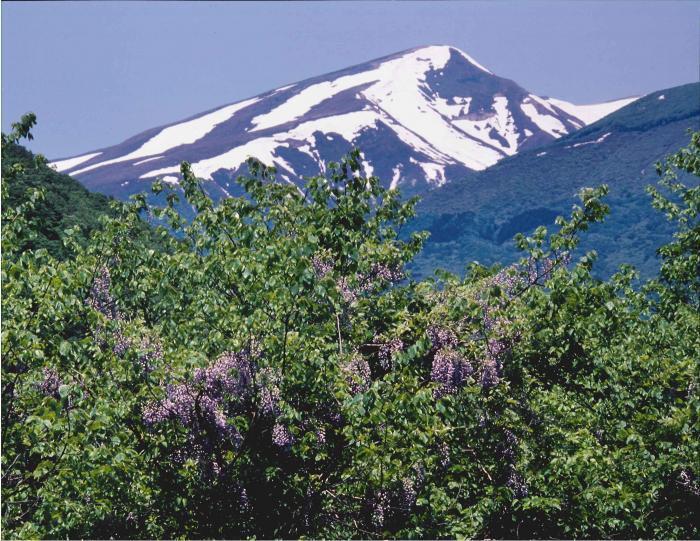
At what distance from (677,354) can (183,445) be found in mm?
7798

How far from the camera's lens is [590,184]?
17550 centimetres

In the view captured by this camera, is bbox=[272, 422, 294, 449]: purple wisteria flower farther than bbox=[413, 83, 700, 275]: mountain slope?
No

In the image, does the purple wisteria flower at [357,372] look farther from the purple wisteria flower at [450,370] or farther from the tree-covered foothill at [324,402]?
the purple wisteria flower at [450,370]

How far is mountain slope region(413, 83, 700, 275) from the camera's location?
17588 centimetres

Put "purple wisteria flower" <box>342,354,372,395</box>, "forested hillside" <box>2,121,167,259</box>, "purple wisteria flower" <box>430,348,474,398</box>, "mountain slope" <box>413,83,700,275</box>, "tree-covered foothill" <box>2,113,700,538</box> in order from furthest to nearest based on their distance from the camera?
"mountain slope" <box>413,83,700,275</box>
"forested hillside" <box>2,121,167,259</box>
"purple wisteria flower" <box>430,348,474,398</box>
"purple wisteria flower" <box>342,354,372,395</box>
"tree-covered foothill" <box>2,113,700,538</box>

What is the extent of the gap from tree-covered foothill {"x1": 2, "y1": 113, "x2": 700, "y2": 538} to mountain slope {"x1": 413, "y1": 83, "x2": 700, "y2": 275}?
524 feet

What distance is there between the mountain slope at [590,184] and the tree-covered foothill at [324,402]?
159823mm

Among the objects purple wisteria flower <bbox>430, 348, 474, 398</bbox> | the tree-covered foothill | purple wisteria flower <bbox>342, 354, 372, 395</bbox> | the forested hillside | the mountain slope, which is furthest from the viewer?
the mountain slope

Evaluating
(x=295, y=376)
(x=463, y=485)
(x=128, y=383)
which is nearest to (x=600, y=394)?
(x=463, y=485)

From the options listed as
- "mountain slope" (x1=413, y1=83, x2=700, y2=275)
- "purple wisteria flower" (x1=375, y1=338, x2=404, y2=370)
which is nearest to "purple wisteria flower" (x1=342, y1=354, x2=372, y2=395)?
"purple wisteria flower" (x1=375, y1=338, x2=404, y2=370)

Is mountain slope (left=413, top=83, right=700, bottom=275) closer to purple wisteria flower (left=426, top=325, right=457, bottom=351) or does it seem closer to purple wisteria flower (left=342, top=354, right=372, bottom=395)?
purple wisteria flower (left=426, top=325, right=457, bottom=351)

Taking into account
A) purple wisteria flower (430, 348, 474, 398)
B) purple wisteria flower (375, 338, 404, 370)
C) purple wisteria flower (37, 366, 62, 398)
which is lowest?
purple wisteria flower (430, 348, 474, 398)

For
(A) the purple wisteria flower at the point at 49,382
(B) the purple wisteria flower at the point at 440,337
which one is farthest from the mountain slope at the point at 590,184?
(A) the purple wisteria flower at the point at 49,382

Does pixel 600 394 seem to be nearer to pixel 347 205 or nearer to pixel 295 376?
pixel 347 205
